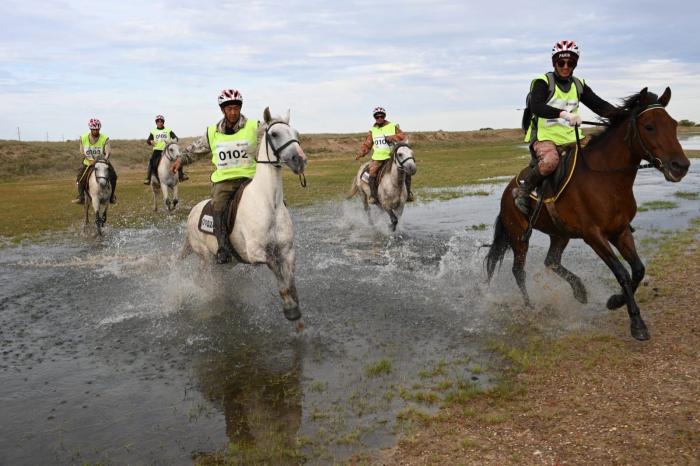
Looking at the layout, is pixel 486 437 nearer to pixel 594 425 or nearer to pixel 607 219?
pixel 594 425

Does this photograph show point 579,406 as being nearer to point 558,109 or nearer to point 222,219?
point 558,109

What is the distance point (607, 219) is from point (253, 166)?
520cm

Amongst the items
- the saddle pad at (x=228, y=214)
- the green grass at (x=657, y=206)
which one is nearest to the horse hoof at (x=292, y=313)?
the saddle pad at (x=228, y=214)

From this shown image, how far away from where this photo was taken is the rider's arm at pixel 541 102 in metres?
7.91

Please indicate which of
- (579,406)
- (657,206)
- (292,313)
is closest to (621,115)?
(579,406)

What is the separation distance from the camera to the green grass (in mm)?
18688

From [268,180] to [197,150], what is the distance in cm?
180

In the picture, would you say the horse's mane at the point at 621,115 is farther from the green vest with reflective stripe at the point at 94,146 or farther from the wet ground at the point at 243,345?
the green vest with reflective stripe at the point at 94,146

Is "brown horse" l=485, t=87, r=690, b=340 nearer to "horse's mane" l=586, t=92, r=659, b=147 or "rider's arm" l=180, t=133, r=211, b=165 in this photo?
"horse's mane" l=586, t=92, r=659, b=147

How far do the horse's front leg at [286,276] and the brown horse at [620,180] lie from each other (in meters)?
3.81

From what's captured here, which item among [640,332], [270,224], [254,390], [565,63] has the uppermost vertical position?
[565,63]

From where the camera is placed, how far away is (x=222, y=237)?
8742mm

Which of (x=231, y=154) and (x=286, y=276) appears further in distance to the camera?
(x=231, y=154)

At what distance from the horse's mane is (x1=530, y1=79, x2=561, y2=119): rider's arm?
26.6 inches
